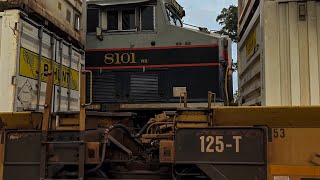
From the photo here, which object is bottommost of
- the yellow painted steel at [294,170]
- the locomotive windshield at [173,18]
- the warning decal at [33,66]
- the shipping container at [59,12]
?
the yellow painted steel at [294,170]

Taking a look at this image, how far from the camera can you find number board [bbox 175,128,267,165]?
3389 mm

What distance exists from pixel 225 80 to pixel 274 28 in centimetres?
301

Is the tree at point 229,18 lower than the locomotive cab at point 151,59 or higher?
higher

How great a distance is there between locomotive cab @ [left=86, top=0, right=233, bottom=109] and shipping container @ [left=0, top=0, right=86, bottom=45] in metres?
0.44

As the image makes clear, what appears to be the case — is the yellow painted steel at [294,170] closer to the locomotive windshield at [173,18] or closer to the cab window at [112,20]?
the locomotive windshield at [173,18]

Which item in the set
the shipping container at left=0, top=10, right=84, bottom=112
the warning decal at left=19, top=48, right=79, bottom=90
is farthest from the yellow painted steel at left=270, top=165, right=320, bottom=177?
the warning decal at left=19, top=48, right=79, bottom=90

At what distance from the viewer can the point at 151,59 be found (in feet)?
23.6

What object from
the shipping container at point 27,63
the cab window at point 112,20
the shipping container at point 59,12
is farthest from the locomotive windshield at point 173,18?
the shipping container at point 27,63

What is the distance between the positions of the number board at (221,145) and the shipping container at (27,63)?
95.4 inches

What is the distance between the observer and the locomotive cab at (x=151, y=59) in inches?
278

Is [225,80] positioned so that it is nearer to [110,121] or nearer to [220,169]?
[110,121]

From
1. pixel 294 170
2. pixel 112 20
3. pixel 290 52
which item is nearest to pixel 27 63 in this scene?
pixel 112 20

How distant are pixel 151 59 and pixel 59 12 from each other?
1.85 metres

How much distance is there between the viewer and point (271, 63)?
4109 mm
